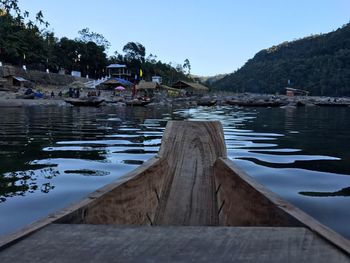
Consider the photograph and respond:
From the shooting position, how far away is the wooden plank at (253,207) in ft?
5.26

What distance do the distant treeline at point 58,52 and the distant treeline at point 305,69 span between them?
39.8 m

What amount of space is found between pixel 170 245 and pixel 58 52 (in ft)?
222

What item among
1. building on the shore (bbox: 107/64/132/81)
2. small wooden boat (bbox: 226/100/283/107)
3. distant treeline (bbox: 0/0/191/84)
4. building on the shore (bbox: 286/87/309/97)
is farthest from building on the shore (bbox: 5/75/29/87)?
building on the shore (bbox: 286/87/309/97)

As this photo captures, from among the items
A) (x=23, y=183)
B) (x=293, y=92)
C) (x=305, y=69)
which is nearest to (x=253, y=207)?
(x=23, y=183)

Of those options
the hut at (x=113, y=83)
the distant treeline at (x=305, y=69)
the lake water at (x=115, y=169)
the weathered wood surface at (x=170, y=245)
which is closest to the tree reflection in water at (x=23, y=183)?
the lake water at (x=115, y=169)

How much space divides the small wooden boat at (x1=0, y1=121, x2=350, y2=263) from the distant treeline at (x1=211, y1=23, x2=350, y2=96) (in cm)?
10289

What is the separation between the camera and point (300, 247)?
4.77 ft

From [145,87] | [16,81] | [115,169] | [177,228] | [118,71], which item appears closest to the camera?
[177,228]

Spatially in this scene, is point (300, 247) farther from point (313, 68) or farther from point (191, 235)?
point (313, 68)

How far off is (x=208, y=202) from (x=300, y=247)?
149 cm

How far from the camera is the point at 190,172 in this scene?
3457mm

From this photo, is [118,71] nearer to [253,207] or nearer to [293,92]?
[293,92]

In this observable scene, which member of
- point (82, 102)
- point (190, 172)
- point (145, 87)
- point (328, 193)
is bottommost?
point (328, 193)

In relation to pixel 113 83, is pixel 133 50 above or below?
above
